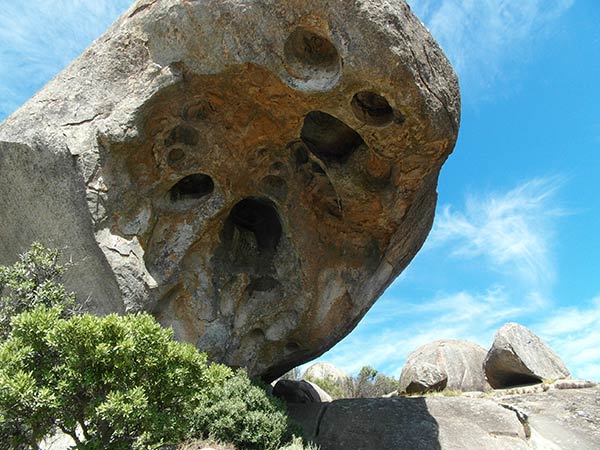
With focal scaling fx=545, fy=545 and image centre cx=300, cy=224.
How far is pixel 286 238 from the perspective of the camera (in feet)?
40.4

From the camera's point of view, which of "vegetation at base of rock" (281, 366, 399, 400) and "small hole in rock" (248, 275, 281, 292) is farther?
"vegetation at base of rock" (281, 366, 399, 400)

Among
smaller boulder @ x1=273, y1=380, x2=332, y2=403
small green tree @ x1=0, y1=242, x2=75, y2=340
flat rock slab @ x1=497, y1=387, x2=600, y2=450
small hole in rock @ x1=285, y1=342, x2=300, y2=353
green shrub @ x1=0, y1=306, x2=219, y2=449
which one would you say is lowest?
green shrub @ x1=0, y1=306, x2=219, y2=449

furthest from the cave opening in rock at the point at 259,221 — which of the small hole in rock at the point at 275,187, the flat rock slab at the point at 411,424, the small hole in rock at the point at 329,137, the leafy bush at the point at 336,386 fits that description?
the leafy bush at the point at 336,386

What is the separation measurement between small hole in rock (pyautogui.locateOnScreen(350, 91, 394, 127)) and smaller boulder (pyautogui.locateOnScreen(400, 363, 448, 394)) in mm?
12585

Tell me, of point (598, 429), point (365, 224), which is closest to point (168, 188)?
point (365, 224)

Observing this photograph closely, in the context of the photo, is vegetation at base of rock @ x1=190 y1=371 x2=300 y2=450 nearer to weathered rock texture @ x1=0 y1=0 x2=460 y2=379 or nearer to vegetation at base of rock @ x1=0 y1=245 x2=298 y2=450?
weathered rock texture @ x1=0 y1=0 x2=460 y2=379

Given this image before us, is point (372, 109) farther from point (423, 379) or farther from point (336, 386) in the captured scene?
point (336, 386)

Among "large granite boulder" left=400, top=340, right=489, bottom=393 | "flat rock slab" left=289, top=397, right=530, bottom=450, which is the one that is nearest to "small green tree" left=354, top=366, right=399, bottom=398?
"large granite boulder" left=400, top=340, right=489, bottom=393

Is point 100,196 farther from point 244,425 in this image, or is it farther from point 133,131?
point 244,425

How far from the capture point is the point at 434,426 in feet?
40.7

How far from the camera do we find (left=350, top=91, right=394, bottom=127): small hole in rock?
388 inches

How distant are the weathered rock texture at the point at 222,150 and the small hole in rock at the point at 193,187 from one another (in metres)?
0.03

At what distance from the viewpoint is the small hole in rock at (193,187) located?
36.6 ft

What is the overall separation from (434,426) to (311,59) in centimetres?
849
